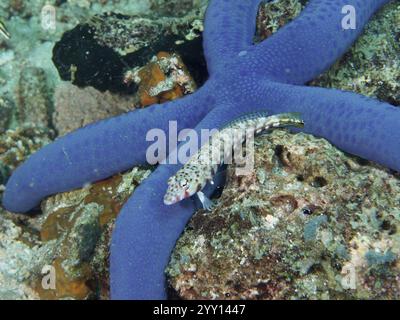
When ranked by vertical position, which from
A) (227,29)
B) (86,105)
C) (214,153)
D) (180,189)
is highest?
(227,29)

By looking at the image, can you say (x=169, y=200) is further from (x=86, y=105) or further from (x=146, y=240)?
(x=86, y=105)

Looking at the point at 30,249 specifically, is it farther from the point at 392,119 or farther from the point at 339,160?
the point at 392,119

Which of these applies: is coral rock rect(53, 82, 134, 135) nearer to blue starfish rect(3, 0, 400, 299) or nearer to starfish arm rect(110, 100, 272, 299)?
blue starfish rect(3, 0, 400, 299)

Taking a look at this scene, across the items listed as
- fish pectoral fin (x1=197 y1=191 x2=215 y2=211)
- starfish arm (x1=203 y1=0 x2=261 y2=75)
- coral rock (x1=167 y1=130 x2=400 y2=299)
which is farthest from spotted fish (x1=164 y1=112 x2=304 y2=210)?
starfish arm (x1=203 y1=0 x2=261 y2=75)

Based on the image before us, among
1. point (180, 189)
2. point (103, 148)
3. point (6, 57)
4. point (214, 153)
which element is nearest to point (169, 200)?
point (180, 189)

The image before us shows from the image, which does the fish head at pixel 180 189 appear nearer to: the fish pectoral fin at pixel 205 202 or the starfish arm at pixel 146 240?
the fish pectoral fin at pixel 205 202
